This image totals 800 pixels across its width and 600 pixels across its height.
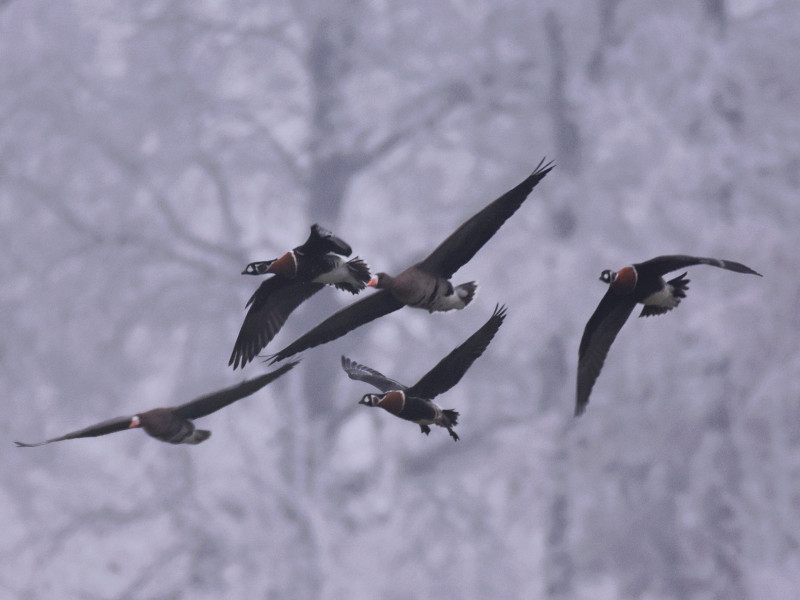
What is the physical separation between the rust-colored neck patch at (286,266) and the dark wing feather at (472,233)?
0.71m

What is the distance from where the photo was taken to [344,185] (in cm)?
2041

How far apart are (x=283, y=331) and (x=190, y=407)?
1290 centimetres

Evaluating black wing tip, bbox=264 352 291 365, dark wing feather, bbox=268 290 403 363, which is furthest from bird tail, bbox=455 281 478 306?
black wing tip, bbox=264 352 291 365

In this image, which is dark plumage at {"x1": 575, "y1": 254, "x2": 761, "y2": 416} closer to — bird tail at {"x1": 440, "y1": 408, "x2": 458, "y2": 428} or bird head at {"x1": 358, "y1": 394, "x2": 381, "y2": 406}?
bird tail at {"x1": 440, "y1": 408, "x2": 458, "y2": 428}

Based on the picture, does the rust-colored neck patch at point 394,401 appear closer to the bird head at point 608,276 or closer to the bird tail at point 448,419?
the bird tail at point 448,419

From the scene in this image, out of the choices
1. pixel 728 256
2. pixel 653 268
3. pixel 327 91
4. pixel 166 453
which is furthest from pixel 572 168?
pixel 653 268

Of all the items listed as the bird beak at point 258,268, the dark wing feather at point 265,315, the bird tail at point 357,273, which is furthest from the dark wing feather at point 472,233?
the dark wing feather at point 265,315

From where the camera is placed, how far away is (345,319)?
6582 mm

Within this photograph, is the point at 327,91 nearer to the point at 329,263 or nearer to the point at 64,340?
the point at 64,340

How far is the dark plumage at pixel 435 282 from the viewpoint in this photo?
20.0ft

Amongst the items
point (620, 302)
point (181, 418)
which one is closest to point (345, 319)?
point (181, 418)

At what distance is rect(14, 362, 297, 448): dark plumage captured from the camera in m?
6.44

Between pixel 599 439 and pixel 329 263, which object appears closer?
pixel 329 263

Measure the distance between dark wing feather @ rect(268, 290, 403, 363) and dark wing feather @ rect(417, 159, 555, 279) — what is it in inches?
13.3
